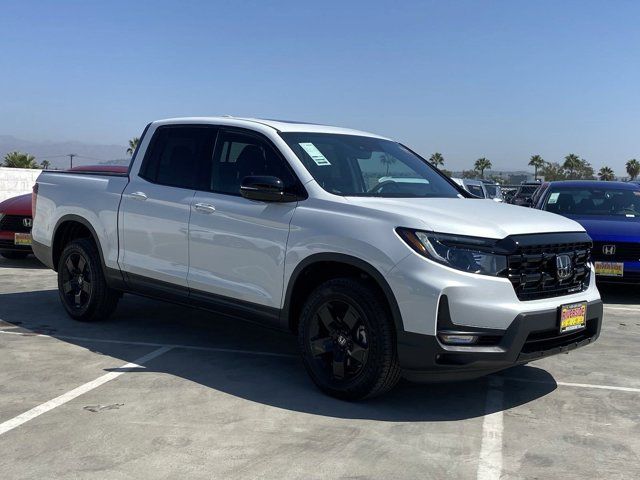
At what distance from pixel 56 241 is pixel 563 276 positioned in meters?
4.97

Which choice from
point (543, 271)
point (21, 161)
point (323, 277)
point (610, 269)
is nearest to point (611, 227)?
point (610, 269)

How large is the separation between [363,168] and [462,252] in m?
1.46

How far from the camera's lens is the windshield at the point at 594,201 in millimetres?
9898

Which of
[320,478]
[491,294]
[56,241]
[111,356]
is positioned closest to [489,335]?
[491,294]

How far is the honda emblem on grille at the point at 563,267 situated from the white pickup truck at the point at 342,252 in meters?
0.02

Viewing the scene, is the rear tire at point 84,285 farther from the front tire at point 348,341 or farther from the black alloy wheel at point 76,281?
the front tire at point 348,341

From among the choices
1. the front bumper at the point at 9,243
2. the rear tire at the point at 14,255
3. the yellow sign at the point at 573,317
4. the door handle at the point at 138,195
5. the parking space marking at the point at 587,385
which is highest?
the door handle at the point at 138,195

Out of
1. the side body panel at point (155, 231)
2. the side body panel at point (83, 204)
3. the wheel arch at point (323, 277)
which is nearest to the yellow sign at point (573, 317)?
the wheel arch at point (323, 277)

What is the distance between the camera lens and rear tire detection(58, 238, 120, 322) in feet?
22.0

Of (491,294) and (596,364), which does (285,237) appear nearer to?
(491,294)

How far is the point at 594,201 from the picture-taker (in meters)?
10.1

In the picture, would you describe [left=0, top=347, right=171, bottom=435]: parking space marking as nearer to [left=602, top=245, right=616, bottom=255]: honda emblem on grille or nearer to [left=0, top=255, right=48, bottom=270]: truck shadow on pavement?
[left=602, top=245, right=616, bottom=255]: honda emblem on grille

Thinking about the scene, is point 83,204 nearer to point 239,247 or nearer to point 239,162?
point 239,162

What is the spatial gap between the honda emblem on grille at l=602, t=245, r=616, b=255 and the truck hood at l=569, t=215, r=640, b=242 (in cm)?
7
